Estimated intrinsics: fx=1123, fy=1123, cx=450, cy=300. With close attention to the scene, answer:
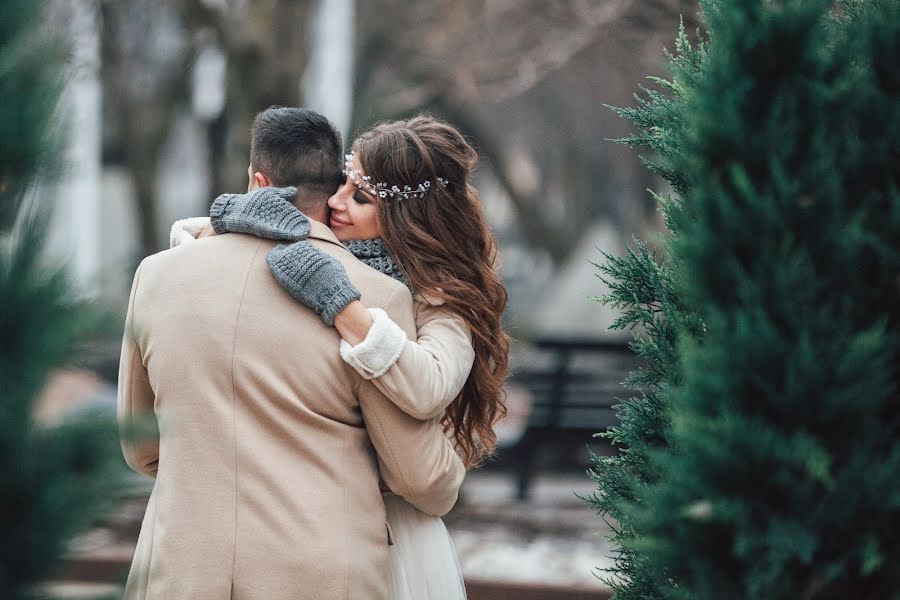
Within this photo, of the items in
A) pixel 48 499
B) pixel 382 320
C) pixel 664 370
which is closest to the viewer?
pixel 48 499

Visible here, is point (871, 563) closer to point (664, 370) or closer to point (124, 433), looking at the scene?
point (664, 370)

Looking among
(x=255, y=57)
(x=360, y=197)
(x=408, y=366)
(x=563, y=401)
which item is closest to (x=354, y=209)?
(x=360, y=197)

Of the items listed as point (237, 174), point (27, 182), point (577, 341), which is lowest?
point (27, 182)

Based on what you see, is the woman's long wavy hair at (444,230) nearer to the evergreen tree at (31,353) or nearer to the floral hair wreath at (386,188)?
the floral hair wreath at (386,188)

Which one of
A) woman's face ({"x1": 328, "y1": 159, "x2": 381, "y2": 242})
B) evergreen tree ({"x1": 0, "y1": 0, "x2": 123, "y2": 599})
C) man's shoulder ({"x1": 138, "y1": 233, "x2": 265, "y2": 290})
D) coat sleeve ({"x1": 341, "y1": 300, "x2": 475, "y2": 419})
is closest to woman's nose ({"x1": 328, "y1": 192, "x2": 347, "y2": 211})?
woman's face ({"x1": 328, "y1": 159, "x2": 381, "y2": 242})

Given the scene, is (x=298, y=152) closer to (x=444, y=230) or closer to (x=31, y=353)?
(x=444, y=230)

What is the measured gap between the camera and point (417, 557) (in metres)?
2.96

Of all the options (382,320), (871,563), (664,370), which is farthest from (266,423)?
(871,563)

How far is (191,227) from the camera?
3049mm

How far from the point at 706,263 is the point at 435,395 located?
33.3 inches

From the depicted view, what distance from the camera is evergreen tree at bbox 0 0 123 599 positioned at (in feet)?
4.89

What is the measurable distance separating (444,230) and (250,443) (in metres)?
0.78

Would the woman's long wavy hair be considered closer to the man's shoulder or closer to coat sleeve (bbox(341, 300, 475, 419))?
coat sleeve (bbox(341, 300, 475, 419))

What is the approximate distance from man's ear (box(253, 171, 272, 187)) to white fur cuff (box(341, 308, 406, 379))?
0.56 m
